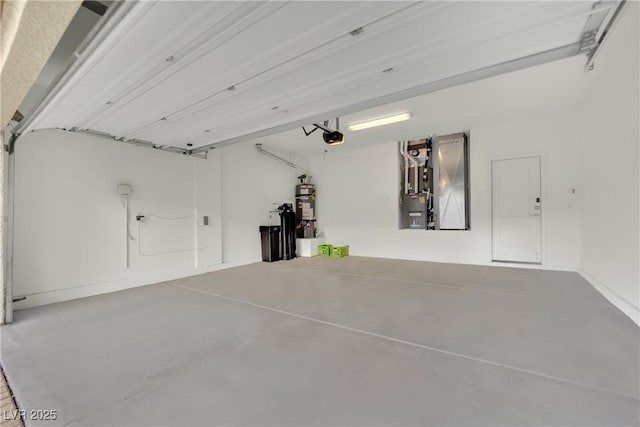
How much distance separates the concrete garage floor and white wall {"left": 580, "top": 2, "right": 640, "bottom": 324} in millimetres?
426

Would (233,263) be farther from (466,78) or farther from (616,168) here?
(616,168)

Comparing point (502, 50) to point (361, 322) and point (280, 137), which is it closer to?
point (361, 322)

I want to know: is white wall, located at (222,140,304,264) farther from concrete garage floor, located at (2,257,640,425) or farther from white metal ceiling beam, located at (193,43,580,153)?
white metal ceiling beam, located at (193,43,580,153)

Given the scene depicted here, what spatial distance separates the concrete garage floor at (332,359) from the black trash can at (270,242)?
9.07 feet

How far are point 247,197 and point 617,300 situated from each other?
6307mm

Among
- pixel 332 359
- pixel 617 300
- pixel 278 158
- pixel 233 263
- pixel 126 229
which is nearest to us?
pixel 332 359

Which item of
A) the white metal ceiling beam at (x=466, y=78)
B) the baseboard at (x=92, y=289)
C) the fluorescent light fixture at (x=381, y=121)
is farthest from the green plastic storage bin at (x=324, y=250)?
the white metal ceiling beam at (x=466, y=78)

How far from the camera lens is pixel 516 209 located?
536 centimetres

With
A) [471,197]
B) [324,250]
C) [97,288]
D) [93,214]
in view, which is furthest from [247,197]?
[471,197]

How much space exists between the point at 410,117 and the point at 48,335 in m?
5.56

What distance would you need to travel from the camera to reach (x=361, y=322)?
269cm

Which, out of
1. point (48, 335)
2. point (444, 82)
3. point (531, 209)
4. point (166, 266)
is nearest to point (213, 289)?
point (166, 266)

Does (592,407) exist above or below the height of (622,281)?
below

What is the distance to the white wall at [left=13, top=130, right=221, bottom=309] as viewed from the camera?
3.42 metres
